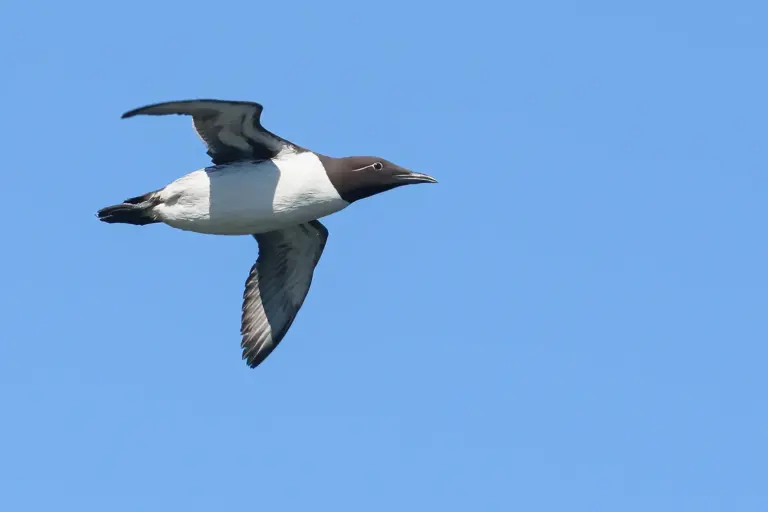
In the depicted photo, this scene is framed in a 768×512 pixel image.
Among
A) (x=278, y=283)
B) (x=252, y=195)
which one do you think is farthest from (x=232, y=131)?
(x=278, y=283)

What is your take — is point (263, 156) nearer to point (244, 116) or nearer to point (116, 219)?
point (244, 116)

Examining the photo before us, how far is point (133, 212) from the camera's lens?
20.9 metres

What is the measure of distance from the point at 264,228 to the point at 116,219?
7.06 ft

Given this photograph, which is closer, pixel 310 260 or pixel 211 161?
pixel 211 161

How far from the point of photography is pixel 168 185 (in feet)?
68.1

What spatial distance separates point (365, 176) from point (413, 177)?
676mm

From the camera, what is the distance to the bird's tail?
68.3ft

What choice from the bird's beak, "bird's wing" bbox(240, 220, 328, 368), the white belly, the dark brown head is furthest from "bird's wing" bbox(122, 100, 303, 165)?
"bird's wing" bbox(240, 220, 328, 368)

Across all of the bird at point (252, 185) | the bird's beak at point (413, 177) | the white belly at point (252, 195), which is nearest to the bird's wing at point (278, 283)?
the bird at point (252, 185)

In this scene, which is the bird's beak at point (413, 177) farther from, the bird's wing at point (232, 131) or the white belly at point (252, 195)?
the bird's wing at point (232, 131)

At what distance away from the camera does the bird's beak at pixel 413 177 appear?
20609mm

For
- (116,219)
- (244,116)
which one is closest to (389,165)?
(244,116)

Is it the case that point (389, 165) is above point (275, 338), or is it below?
above

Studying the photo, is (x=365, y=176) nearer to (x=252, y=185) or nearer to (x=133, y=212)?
(x=252, y=185)
